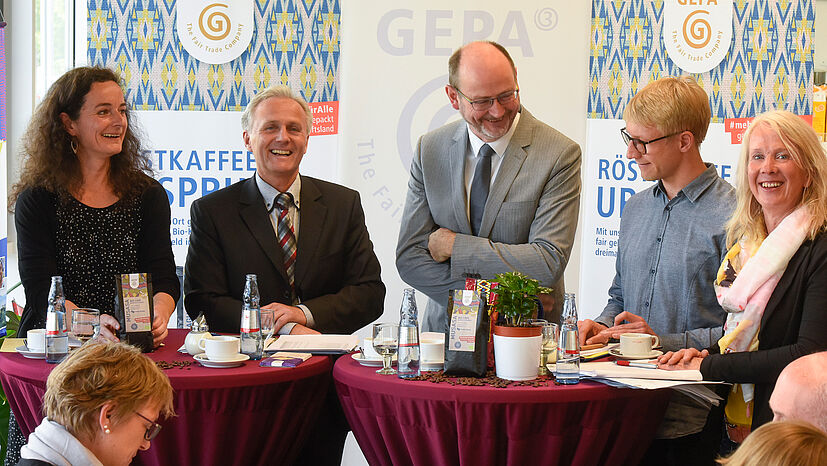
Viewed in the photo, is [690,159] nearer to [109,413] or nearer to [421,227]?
[421,227]

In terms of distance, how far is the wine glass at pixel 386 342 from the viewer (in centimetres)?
272

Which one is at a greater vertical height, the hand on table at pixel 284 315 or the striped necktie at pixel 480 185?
the striped necktie at pixel 480 185

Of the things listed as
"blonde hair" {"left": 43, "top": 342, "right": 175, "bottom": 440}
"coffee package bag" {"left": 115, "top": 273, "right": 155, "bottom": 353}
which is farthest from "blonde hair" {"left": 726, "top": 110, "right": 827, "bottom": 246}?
"coffee package bag" {"left": 115, "top": 273, "right": 155, "bottom": 353}

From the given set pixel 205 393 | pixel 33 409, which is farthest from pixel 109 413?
pixel 33 409

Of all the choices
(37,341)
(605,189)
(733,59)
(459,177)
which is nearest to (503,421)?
(459,177)

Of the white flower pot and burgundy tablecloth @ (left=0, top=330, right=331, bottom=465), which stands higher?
the white flower pot

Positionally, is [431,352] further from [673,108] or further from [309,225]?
[673,108]

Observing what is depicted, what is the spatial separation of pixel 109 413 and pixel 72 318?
934 millimetres

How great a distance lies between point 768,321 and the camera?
260 cm

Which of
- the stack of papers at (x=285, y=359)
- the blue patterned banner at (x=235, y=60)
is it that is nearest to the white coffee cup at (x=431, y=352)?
the stack of papers at (x=285, y=359)

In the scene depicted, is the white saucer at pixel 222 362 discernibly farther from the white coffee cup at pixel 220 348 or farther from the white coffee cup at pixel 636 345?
the white coffee cup at pixel 636 345

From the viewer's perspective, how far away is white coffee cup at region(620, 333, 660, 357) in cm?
288

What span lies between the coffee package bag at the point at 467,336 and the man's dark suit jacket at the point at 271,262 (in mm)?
868

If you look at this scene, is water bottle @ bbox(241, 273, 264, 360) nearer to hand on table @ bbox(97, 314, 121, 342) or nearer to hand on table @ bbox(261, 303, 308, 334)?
hand on table @ bbox(261, 303, 308, 334)
